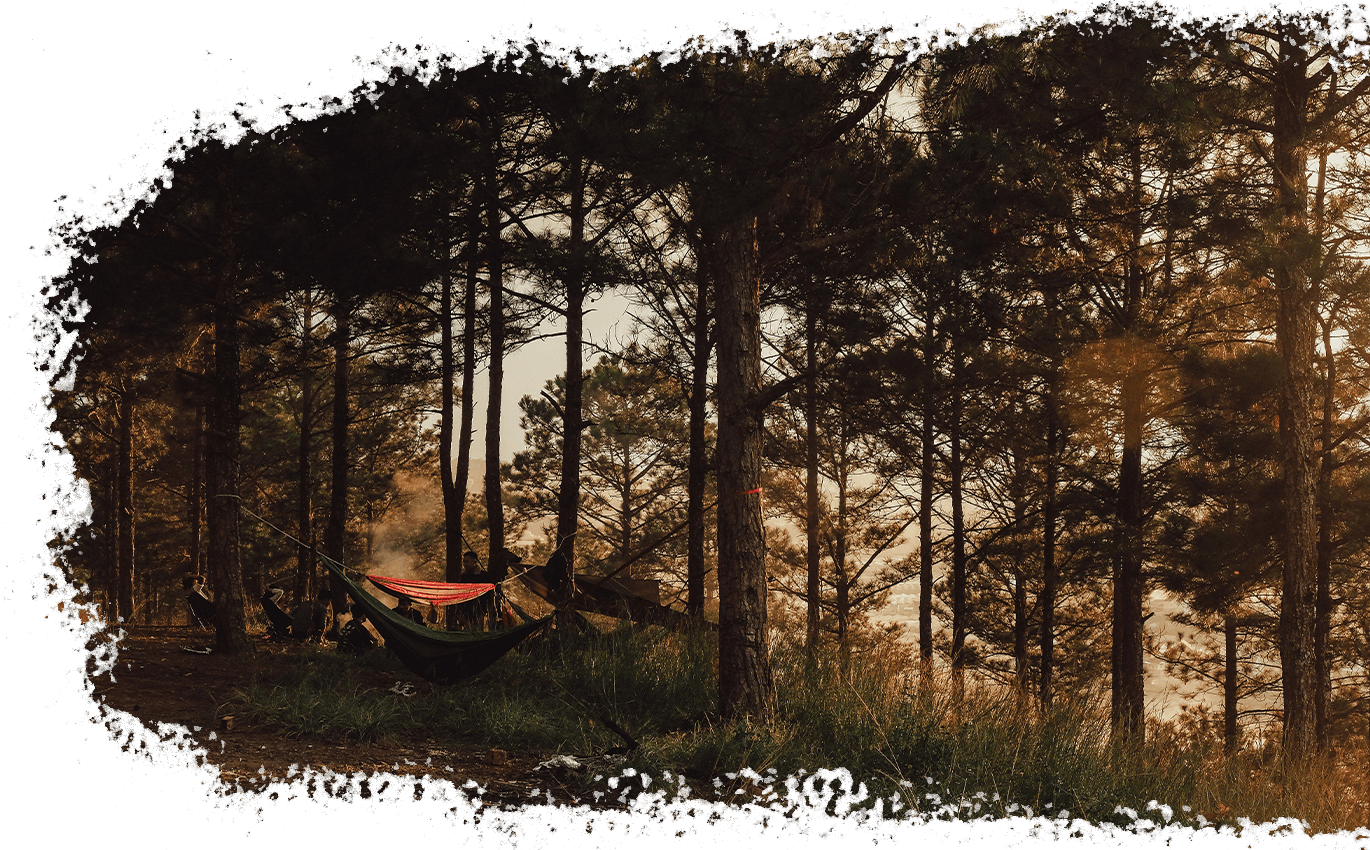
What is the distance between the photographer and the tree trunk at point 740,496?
5723mm

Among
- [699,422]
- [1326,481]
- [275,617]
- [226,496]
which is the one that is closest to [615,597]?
[699,422]

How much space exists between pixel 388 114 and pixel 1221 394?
9.82 metres

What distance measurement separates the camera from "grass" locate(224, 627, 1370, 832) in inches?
170

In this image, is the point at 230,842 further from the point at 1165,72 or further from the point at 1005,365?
the point at 1005,365

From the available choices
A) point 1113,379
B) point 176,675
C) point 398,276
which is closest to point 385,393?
point 398,276

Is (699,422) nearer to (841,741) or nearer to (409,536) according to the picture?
(841,741)

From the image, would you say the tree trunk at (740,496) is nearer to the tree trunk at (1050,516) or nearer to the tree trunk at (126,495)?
the tree trunk at (1050,516)

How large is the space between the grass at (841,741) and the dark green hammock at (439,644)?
0.25 m

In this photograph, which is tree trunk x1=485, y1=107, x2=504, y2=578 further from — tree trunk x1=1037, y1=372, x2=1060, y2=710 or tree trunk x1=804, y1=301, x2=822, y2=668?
tree trunk x1=1037, y1=372, x2=1060, y2=710

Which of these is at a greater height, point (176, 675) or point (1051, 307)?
point (1051, 307)

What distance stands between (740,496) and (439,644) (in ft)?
10.2

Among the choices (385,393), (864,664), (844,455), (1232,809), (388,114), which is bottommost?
(1232,809)

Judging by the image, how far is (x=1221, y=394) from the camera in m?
9.09

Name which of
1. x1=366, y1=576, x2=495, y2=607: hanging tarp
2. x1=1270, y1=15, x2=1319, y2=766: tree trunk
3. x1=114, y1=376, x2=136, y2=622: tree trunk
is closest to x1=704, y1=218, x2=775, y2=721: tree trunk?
x1=366, y1=576, x2=495, y2=607: hanging tarp
